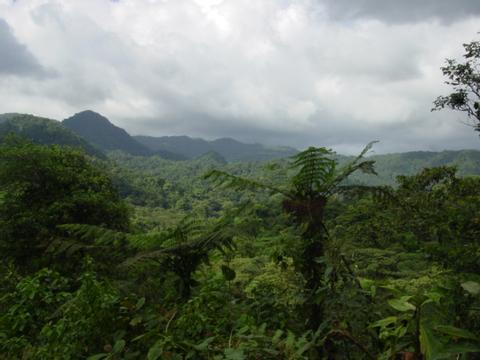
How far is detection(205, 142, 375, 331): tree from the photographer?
262 cm

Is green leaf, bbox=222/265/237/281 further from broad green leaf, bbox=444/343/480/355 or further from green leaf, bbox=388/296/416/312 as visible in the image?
broad green leaf, bbox=444/343/480/355

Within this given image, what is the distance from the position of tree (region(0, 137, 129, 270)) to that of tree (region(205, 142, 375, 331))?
9.66 metres

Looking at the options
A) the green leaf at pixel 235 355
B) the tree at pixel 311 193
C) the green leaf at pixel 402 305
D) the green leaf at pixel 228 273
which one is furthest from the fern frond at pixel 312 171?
the green leaf at pixel 235 355

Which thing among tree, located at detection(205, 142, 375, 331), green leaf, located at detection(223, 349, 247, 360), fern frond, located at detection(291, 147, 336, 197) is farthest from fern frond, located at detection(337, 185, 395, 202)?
green leaf, located at detection(223, 349, 247, 360)

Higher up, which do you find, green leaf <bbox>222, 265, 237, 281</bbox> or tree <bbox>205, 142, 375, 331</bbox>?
tree <bbox>205, 142, 375, 331</bbox>

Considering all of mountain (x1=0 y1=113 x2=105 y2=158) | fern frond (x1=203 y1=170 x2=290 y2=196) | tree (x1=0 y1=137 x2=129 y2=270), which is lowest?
tree (x1=0 y1=137 x2=129 y2=270)

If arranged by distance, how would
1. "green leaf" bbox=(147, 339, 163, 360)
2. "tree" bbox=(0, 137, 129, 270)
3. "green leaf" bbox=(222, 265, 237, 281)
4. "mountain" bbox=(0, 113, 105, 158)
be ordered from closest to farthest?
1. "green leaf" bbox=(147, 339, 163, 360)
2. "green leaf" bbox=(222, 265, 237, 281)
3. "tree" bbox=(0, 137, 129, 270)
4. "mountain" bbox=(0, 113, 105, 158)

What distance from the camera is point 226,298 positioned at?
2.52 meters

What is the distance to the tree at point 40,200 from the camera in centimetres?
1178

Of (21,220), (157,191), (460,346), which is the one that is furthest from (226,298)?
(157,191)

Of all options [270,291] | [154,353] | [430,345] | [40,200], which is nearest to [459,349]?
[430,345]

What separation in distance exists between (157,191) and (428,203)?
10575 centimetres

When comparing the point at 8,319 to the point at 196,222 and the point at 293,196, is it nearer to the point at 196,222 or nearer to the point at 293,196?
the point at 196,222

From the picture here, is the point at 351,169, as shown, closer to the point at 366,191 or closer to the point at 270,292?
the point at 366,191
